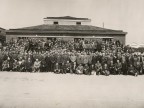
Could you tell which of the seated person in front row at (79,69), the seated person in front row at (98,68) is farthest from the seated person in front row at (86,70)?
the seated person in front row at (98,68)

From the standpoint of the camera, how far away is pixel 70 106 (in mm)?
7512

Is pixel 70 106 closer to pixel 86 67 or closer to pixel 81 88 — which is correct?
pixel 81 88

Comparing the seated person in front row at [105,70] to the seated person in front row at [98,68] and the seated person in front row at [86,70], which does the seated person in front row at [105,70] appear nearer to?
the seated person in front row at [98,68]

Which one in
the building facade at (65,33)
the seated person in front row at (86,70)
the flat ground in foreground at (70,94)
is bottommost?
the flat ground in foreground at (70,94)

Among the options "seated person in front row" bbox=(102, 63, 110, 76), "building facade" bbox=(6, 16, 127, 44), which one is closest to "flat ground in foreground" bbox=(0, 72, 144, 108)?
"seated person in front row" bbox=(102, 63, 110, 76)

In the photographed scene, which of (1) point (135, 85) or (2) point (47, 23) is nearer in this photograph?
(1) point (135, 85)

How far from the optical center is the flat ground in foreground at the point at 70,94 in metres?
7.73

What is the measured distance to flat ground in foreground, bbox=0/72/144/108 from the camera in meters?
7.73

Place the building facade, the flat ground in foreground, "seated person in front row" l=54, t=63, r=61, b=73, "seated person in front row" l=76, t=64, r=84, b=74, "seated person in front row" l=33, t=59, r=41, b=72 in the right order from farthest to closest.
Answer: the building facade → "seated person in front row" l=33, t=59, r=41, b=72 → "seated person in front row" l=54, t=63, r=61, b=73 → "seated person in front row" l=76, t=64, r=84, b=74 → the flat ground in foreground

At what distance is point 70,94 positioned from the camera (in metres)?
9.23

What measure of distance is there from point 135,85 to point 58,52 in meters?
5.57

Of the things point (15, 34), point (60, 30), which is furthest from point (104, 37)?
point (15, 34)

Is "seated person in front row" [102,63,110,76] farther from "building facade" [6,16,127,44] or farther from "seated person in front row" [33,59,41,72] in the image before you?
"building facade" [6,16,127,44]

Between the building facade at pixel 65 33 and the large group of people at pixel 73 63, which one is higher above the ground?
the building facade at pixel 65 33
